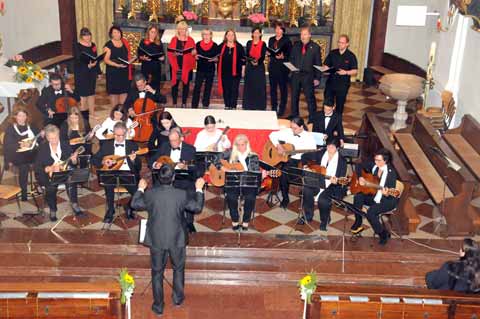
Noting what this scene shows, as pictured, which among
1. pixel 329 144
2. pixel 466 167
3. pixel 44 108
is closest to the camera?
pixel 329 144

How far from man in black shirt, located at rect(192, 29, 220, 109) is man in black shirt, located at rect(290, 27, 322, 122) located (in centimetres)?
142

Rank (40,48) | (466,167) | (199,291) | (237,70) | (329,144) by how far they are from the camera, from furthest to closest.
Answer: (40,48) → (237,70) → (466,167) → (329,144) → (199,291)

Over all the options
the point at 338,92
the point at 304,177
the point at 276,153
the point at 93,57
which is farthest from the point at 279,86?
the point at 304,177

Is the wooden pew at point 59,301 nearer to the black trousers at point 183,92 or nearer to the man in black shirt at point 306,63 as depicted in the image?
the man in black shirt at point 306,63

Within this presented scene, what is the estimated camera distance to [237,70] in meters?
12.7

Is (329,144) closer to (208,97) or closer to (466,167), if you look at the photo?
(466,167)

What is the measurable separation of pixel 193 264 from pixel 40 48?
27.8ft

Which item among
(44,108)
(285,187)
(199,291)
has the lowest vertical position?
(199,291)

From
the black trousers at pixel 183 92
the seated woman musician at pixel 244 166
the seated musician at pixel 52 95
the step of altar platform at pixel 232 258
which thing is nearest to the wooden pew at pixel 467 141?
the step of altar platform at pixel 232 258

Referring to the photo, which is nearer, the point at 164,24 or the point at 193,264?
the point at 193,264

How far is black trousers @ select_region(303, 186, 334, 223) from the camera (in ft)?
30.3

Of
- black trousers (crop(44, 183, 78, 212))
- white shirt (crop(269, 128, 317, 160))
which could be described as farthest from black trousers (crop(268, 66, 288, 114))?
black trousers (crop(44, 183, 78, 212))

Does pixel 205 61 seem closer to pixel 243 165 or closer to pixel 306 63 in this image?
pixel 306 63

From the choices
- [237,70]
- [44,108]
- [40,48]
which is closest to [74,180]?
[44,108]
